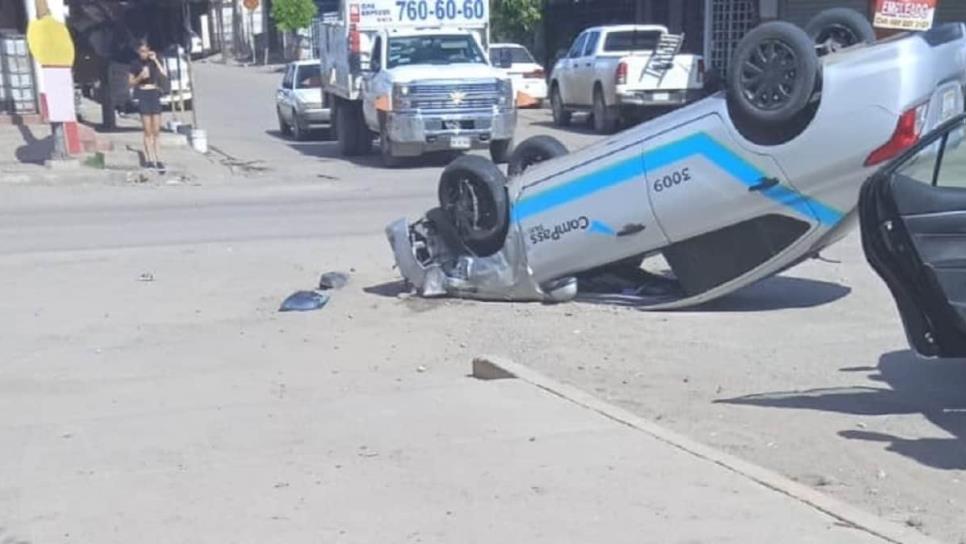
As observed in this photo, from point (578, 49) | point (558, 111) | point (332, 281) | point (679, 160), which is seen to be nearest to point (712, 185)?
point (679, 160)

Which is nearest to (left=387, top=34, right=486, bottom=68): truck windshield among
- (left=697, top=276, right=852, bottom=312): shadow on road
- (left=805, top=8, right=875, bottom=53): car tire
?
(left=697, top=276, right=852, bottom=312): shadow on road

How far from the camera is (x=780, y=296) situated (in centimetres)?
1160

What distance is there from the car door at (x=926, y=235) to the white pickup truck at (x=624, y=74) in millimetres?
19623

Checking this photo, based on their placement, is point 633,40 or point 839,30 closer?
point 839,30

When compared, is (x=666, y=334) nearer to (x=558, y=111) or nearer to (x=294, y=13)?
(x=558, y=111)

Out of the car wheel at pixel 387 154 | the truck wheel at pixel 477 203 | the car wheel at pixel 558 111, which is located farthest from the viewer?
the car wheel at pixel 558 111

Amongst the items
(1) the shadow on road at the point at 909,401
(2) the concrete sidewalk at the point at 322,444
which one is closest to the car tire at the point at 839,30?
(1) the shadow on road at the point at 909,401

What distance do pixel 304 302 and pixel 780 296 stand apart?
3701mm

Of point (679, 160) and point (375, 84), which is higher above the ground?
point (679, 160)

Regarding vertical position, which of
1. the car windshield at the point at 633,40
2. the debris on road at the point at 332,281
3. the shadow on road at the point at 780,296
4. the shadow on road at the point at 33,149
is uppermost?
the car windshield at the point at 633,40

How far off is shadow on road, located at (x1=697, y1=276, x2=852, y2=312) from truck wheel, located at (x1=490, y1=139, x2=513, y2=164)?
11278mm

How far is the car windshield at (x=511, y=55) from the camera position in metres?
34.3

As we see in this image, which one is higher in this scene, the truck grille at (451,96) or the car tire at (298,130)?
the truck grille at (451,96)

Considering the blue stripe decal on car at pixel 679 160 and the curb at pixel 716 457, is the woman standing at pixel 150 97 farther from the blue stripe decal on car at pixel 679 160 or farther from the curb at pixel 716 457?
the curb at pixel 716 457
